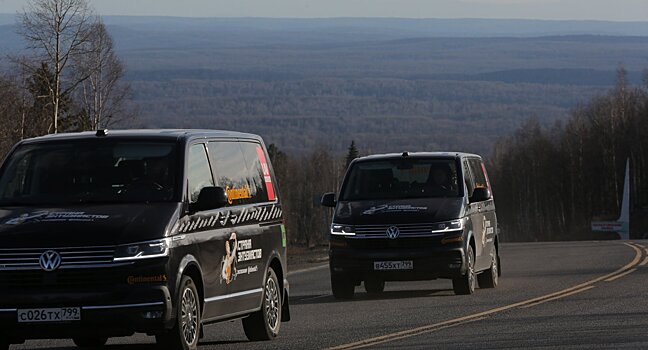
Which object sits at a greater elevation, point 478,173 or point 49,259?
point 49,259

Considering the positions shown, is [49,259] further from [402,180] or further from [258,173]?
[402,180]

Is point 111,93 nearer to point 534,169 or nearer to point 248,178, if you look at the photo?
point 534,169

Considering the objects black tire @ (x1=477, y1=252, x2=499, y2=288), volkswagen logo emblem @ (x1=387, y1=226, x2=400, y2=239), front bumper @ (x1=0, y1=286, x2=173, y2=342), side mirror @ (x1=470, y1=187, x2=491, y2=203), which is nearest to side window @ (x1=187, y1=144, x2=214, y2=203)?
front bumper @ (x1=0, y1=286, x2=173, y2=342)

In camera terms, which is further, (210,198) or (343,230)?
(343,230)

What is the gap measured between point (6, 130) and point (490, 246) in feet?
148

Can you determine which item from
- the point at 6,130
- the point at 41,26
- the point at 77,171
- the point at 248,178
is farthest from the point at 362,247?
the point at 41,26

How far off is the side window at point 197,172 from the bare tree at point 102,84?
70.7 m

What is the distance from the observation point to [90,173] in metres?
12.6

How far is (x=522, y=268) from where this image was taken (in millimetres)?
28406

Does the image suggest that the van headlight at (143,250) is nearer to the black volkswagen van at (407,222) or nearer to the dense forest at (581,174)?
the black volkswagen van at (407,222)

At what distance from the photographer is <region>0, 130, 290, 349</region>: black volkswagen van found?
37.3 ft

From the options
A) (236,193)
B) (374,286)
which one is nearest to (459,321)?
(236,193)

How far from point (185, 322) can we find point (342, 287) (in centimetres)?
874

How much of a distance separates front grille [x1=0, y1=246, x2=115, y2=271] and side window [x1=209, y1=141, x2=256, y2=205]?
2.15 m
